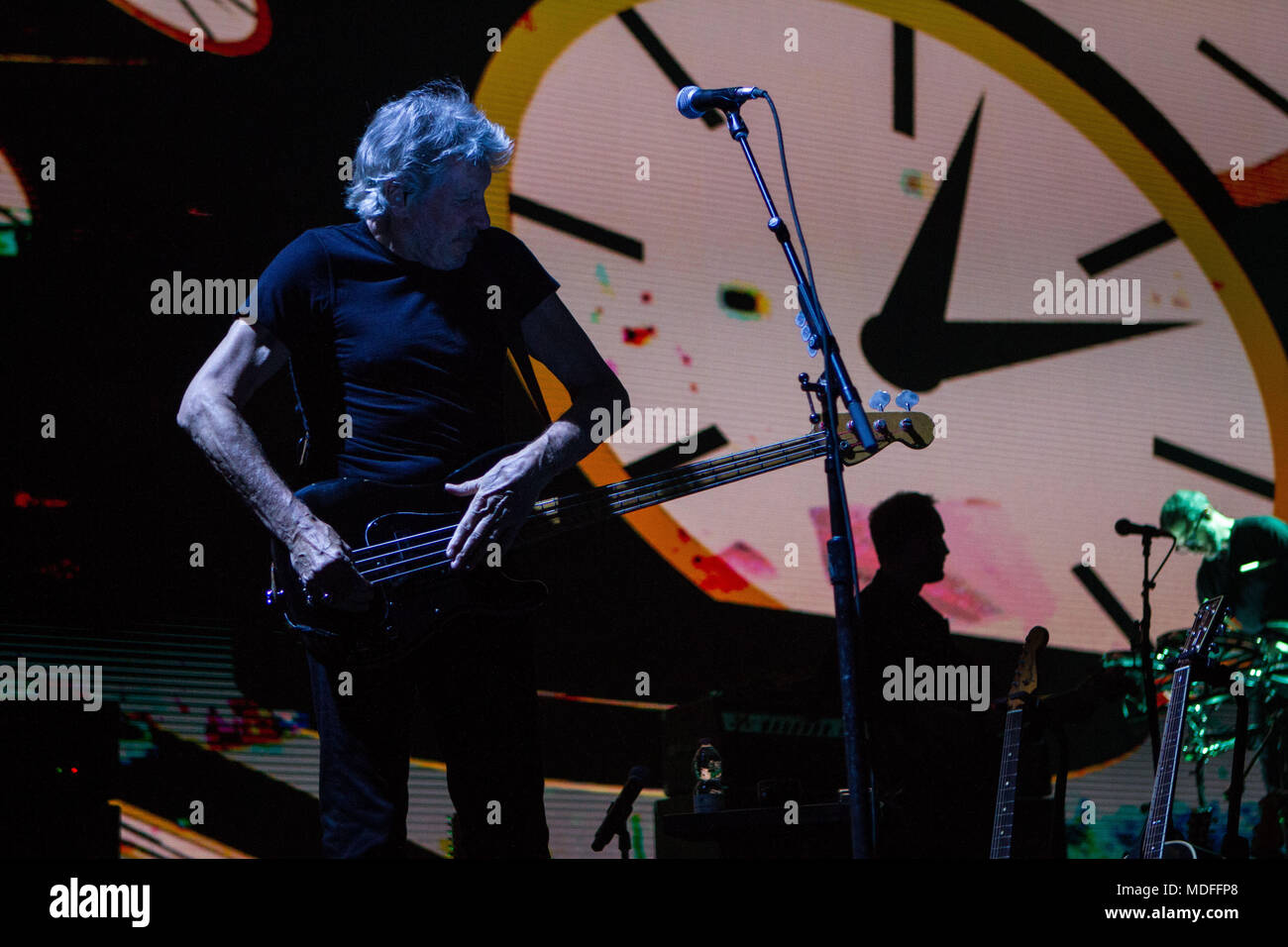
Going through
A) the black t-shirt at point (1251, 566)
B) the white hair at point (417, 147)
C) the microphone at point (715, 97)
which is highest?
the microphone at point (715, 97)

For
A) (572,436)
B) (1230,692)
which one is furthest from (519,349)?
(1230,692)

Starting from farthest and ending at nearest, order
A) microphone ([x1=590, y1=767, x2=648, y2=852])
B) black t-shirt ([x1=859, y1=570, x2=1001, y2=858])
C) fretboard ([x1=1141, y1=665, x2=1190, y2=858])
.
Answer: black t-shirt ([x1=859, y1=570, x2=1001, y2=858]) < fretboard ([x1=1141, y1=665, x2=1190, y2=858]) < microphone ([x1=590, y1=767, x2=648, y2=852])

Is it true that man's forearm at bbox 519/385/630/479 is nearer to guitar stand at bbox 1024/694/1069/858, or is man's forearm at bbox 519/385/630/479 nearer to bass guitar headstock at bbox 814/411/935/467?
bass guitar headstock at bbox 814/411/935/467

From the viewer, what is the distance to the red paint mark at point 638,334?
11.5 feet

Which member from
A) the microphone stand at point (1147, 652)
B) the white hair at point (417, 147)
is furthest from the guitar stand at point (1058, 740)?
the white hair at point (417, 147)

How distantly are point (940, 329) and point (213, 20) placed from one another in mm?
2122

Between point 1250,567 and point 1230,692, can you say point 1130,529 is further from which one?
point 1230,692

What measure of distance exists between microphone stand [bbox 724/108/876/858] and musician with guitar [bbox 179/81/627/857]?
377 mm

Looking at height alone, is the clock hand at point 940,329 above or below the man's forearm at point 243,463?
above

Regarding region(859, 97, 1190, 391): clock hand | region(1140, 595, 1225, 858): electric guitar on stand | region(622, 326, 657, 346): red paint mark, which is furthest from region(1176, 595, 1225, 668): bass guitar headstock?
region(622, 326, 657, 346): red paint mark

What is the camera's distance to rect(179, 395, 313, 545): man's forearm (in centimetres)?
203

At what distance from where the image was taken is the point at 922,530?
138 inches

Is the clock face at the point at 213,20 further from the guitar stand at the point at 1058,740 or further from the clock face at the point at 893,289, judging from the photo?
the guitar stand at the point at 1058,740

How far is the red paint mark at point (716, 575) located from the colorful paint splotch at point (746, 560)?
16 millimetres
